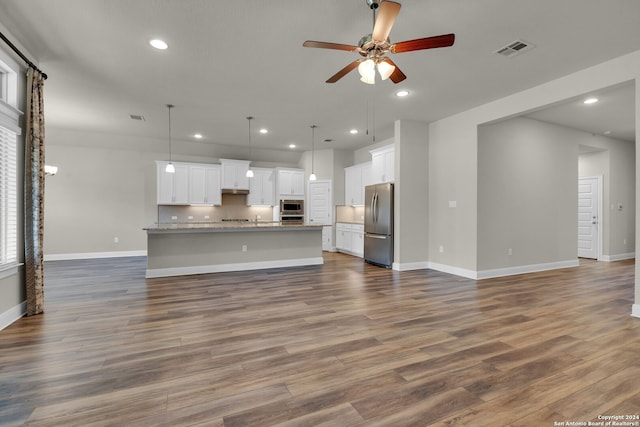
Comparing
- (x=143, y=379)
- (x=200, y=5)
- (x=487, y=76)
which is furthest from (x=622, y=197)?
(x=143, y=379)

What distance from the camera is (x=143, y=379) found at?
2102 millimetres

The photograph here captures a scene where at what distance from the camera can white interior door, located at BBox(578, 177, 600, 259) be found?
7390 millimetres

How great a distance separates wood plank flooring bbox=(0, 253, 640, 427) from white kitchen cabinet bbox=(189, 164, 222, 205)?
3915 millimetres

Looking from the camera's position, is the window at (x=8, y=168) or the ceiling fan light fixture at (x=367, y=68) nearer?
the ceiling fan light fixture at (x=367, y=68)

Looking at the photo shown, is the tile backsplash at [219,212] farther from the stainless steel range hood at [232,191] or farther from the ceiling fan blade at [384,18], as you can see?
the ceiling fan blade at [384,18]

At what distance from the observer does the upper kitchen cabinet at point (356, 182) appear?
792 cm

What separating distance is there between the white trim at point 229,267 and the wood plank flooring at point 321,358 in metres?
0.95

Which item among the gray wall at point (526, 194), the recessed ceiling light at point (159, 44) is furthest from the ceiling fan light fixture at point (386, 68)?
the gray wall at point (526, 194)

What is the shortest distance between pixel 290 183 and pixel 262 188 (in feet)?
2.67

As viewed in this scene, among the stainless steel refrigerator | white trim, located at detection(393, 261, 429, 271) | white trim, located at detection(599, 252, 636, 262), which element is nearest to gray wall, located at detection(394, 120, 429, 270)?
white trim, located at detection(393, 261, 429, 271)

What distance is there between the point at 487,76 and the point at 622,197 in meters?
6.29

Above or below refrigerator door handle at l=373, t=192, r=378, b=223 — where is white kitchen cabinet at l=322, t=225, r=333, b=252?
below

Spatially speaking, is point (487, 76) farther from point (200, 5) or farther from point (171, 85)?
point (171, 85)

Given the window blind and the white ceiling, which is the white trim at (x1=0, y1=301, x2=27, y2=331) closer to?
the window blind
